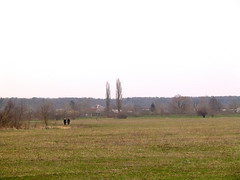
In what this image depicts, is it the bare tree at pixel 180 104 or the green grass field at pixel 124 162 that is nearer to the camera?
the green grass field at pixel 124 162

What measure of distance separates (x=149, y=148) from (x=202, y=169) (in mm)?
8491

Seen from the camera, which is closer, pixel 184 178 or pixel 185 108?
pixel 184 178

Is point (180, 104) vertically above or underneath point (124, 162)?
above

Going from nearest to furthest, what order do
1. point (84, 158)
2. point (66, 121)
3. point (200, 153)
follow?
point (84, 158), point (200, 153), point (66, 121)

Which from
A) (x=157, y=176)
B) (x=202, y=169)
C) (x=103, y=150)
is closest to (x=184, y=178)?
(x=157, y=176)

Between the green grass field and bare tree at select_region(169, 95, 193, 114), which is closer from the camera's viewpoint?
the green grass field

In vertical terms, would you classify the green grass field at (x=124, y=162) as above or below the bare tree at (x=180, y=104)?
below

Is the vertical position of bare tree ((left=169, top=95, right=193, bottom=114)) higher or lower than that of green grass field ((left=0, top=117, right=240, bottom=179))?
higher

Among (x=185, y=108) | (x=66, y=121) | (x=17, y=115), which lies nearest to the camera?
(x=17, y=115)

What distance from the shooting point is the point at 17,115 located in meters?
58.3

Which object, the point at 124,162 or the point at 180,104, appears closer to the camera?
the point at 124,162

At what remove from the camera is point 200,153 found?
22031 millimetres

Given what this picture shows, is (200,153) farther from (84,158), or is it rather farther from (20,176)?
(20,176)

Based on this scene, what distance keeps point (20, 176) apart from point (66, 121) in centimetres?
5596
